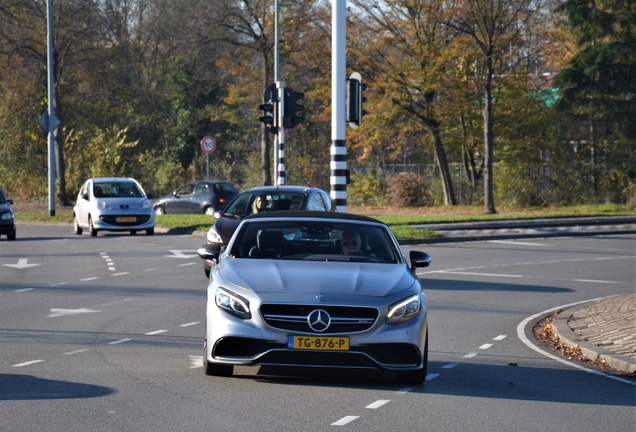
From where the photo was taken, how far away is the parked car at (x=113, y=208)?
2786 cm

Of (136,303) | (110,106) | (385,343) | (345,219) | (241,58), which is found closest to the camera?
(385,343)

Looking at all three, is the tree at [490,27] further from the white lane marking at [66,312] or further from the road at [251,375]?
the white lane marking at [66,312]

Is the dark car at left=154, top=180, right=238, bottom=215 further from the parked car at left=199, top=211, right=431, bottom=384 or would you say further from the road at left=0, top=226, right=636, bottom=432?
the parked car at left=199, top=211, right=431, bottom=384

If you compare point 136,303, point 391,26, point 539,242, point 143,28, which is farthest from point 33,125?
point 136,303

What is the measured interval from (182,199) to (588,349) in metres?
29.8

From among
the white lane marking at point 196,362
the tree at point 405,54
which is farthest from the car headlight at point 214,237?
the tree at point 405,54

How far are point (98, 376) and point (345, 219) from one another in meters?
2.64

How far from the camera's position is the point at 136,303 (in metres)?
13.7

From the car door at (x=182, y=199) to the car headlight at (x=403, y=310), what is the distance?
31.0 metres

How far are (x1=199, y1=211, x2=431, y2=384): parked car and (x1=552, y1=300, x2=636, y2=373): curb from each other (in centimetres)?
221

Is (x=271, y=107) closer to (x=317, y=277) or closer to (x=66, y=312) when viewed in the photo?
(x=66, y=312)

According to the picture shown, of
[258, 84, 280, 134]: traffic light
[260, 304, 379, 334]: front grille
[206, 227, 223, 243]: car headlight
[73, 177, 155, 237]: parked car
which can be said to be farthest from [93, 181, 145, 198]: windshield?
[260, 304, 379, 334]: front grille

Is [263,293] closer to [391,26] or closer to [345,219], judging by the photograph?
[345,219]

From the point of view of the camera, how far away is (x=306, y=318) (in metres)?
7.63
